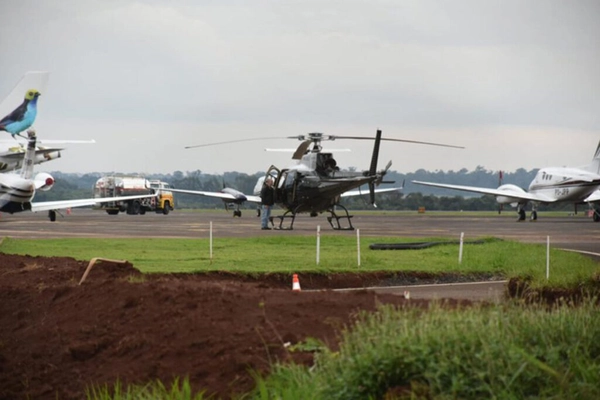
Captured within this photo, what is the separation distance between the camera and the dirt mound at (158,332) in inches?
450

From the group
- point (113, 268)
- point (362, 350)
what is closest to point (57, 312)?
point (113, 268)

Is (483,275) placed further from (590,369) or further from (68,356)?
(590,369)

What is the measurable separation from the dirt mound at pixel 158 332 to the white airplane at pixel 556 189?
2077 inches

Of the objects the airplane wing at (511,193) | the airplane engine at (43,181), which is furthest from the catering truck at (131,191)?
the airplane wing at (511,193)

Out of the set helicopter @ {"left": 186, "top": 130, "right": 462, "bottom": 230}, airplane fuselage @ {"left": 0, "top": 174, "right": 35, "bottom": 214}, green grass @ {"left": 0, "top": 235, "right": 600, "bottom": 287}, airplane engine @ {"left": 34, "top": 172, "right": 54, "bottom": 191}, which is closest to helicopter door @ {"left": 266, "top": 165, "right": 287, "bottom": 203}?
helicopter @ {"left": 186, "top": 130, "right": 462, "bottom": 230}

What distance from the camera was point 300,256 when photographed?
28953 mm

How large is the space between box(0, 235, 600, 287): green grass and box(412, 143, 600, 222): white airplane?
33707mm

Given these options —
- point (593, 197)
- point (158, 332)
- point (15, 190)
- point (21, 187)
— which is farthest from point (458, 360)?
point (593, 197)

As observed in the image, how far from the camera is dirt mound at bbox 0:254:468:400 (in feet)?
37.5

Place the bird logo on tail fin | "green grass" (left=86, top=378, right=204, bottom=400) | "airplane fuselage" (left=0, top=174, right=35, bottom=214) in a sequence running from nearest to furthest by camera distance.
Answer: "green grass" (left=86, top=378, right=204, bottom=400), "airplane fuselage" (left=0, top=174, right=35, bottom=214), the bird logo on tail fin

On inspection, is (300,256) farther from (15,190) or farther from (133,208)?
(133,208)

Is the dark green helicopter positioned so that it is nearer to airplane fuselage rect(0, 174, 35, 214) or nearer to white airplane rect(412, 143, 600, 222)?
airplane fuselage rect(0, 174, 35, 214)

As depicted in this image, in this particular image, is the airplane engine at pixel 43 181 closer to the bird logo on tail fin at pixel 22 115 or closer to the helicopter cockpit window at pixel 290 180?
the bird logo on tail fin at pixel 22 115

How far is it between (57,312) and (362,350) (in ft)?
24.4
